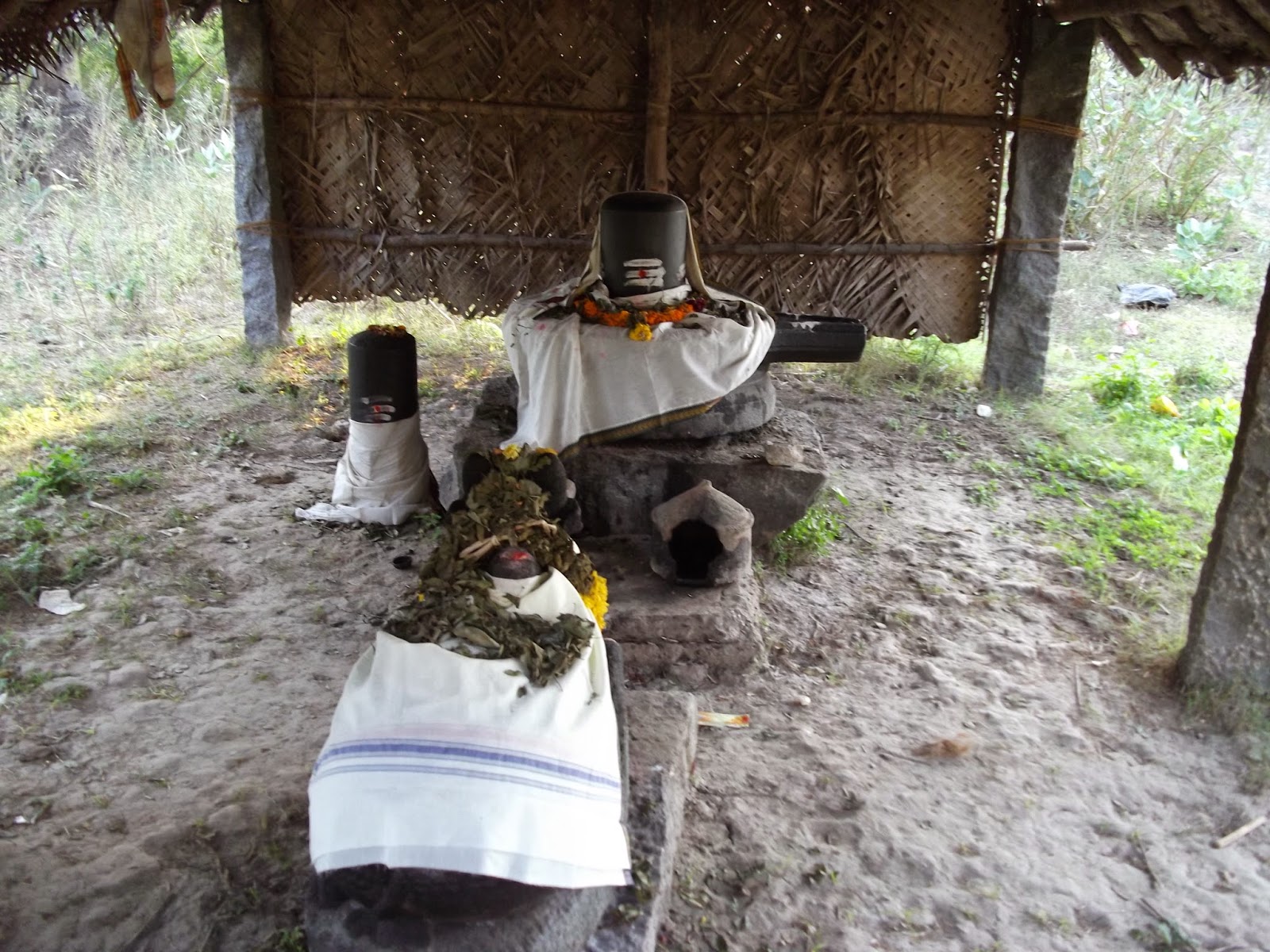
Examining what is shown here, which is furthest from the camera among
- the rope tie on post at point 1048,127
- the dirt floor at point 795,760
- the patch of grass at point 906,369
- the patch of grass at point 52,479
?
the patch of grass at point 906,369

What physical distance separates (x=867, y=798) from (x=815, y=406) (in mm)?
4122

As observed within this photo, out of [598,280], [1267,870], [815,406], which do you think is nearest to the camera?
[1267,870]

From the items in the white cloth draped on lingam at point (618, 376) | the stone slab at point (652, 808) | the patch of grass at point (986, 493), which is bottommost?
the stone slab at point (652, 808)

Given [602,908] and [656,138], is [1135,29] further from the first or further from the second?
[602,908]

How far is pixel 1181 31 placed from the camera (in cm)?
540

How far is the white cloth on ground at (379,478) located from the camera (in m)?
4.96

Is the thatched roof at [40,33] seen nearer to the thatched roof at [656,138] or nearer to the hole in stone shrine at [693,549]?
the thatched roof at [656,138]

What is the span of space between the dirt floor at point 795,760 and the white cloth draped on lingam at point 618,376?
2.98ft

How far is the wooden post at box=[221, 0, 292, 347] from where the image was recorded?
6.61 m

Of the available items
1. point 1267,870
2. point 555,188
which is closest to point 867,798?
point 1267,870

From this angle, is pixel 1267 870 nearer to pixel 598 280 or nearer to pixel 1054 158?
pixel 598 280

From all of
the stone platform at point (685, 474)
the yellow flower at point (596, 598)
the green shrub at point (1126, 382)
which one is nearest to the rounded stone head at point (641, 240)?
the stone platform at point (685, 474)

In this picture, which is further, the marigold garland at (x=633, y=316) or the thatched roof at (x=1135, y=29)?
the marigold garland at (x=633, y=316)

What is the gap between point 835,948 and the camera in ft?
8.44
